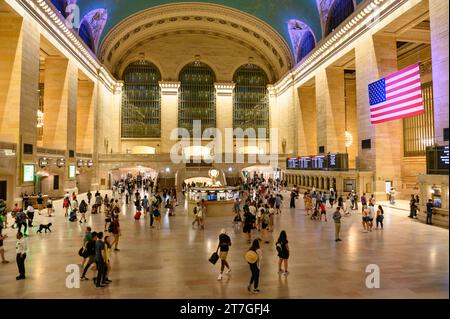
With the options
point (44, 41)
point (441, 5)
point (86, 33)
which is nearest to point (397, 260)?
point (441, 5)

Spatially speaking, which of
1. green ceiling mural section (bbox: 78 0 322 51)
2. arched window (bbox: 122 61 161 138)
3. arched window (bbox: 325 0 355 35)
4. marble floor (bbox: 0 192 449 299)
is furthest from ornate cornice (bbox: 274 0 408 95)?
arched window (bbox: 122 61 161 138)

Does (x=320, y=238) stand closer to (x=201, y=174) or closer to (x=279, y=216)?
(x=279, y=216)

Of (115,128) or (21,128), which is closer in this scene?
(21,128)

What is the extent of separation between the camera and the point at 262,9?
3425 cm

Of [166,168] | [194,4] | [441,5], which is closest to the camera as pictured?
[441,5]

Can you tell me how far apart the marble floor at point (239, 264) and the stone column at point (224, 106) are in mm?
29991

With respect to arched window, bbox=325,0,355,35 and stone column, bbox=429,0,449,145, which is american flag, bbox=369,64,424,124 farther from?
arched window, bbox=325,0,355,35

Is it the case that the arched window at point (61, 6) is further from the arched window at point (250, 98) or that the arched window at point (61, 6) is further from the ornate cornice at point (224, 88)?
the arched window at point (250, 98)

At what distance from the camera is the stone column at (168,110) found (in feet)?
134

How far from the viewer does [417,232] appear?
11250 millimetres

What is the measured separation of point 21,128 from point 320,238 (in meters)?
17.2

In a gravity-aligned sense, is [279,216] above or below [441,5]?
below

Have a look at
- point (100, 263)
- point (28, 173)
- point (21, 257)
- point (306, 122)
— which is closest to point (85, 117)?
point (28, 173)

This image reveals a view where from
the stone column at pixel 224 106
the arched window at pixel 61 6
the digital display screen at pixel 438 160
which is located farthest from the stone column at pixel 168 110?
the digital display screen at pixel 438 160
